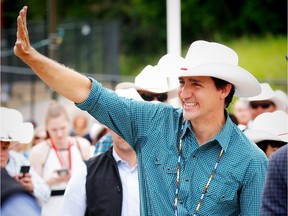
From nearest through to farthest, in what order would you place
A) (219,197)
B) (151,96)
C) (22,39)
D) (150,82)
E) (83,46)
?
1. (22,39)
2. (219,197)
3. (150,82)
4. (151,96)
5. (83,46)

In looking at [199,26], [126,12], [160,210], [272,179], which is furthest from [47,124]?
→ [126,12]

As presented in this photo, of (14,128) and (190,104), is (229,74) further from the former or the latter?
(14,128)

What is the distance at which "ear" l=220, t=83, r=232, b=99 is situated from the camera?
4625 millimetres

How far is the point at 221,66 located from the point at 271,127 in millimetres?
1791

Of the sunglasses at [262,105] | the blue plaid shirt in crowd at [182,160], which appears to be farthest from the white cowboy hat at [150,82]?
the sunglasses at [262,105]

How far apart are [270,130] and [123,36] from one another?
30509 millimetres

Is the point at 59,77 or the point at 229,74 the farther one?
the point at 229,74

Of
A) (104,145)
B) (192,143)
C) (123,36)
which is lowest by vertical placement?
(104,145)

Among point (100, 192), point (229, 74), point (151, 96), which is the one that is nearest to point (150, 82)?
point (151, 96)

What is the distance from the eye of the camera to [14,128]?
6262mm

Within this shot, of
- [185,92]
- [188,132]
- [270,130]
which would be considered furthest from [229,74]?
[270,130]

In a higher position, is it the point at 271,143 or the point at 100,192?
the point at 271,143

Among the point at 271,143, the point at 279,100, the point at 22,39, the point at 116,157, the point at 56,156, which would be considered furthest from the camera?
the point at 279,100

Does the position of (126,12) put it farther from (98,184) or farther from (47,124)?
(98,184)
